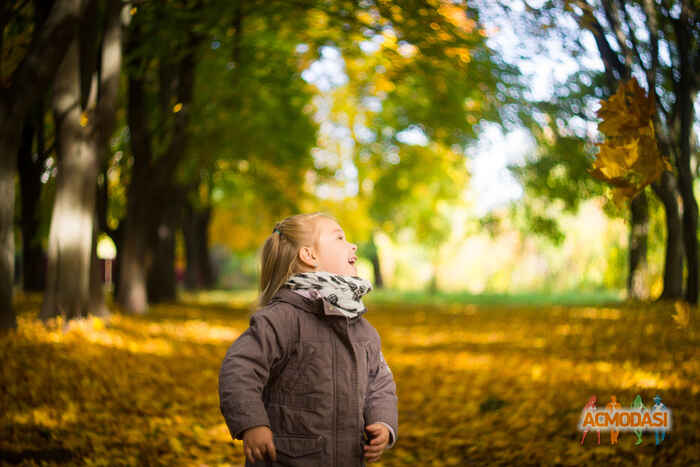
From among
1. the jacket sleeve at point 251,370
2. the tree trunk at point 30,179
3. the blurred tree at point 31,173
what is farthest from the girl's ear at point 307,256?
the tree trunk at point 30,179

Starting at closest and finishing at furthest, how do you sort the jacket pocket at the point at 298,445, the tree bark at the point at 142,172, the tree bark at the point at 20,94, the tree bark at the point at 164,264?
the jacket pocket at the point at 298,445 < the tree bark at the point at 20,94 < the tree bark at the point at 142,172 < the tree bark at the point at 164,264

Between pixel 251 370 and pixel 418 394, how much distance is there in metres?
4.64

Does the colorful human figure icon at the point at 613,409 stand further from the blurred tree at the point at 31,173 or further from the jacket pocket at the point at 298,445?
the blurred tree at the point at 31,173

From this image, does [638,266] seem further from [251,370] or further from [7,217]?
[251,370]

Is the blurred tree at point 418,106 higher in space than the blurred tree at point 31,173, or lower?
higher

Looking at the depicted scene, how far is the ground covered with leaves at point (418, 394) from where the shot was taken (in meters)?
4.25

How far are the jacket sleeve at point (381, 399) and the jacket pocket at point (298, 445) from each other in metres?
0.28

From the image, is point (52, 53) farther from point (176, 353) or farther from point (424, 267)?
point (424, 267)

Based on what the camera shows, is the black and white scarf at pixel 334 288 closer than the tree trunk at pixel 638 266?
Yes

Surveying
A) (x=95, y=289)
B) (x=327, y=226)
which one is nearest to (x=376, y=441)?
(x=327, y=226)

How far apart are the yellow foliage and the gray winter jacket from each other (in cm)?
161

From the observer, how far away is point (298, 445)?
236 cm

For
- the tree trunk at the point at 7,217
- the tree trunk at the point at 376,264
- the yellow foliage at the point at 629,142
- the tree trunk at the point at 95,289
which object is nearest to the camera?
the yellow foliage at the point at 629,142

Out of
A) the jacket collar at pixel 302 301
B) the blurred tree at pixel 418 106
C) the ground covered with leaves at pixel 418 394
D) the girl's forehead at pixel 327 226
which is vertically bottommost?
the ground covered with leaves at pixel 418 394
